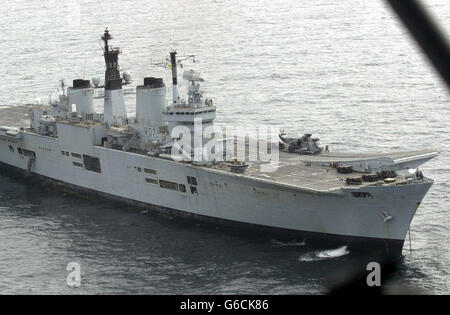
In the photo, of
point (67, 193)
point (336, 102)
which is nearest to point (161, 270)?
point (67, 193)

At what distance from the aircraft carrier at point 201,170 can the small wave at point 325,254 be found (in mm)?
702

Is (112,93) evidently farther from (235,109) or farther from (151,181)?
(235,109)

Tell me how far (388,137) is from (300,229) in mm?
17938

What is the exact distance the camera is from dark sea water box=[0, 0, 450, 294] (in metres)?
28.7

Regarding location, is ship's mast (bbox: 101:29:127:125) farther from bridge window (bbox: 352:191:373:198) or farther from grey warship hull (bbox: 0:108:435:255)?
bridge window (bbox: 352:191:373:198)

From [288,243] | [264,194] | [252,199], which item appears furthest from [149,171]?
[288,243]

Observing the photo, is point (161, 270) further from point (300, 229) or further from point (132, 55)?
point (132, 55)

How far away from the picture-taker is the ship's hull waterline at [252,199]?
29.8m

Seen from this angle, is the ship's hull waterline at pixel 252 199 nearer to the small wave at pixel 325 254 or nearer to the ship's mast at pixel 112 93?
the small wave at pixel 325 254

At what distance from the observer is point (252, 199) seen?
33.2m

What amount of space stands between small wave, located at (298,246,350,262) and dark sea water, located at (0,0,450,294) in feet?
0.45

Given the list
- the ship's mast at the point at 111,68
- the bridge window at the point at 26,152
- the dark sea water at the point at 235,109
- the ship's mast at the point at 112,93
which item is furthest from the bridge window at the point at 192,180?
the bridge window at the point at 26,152

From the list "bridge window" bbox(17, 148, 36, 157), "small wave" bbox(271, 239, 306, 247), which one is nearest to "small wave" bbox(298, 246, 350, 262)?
"small wave" bbox(271, 239, 306, 247)

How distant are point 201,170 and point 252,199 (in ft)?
11.6
